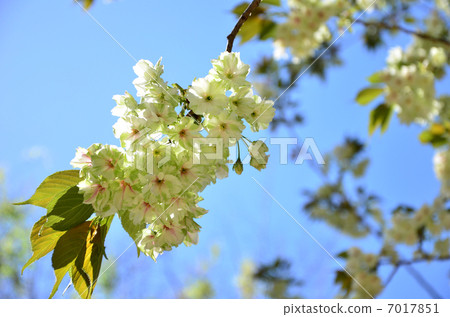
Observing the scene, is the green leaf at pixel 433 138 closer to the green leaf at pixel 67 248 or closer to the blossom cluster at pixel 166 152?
the blossom cluster at pixel 166 152

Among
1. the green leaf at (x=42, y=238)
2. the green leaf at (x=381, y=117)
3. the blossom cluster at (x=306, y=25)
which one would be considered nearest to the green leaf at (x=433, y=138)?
the green leaf at (x=381, y=117)

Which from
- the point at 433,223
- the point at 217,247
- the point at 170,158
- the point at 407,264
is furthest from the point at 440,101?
the point at 217,247

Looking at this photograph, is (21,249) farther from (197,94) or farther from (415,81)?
(197,94)

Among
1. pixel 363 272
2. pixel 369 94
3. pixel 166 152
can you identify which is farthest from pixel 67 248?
pixel 363 272

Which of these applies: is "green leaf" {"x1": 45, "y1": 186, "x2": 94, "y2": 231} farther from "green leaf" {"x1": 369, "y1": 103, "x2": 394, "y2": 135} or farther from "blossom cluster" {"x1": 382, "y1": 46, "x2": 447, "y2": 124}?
"blossom cluster" {"x1": 382, "y1": 46, "x2": 447, "y2": 124}

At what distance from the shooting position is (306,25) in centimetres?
232

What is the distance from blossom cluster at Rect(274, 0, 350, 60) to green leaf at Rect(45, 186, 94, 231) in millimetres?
1857

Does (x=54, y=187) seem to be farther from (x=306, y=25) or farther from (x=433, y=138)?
(x=433, y=138)

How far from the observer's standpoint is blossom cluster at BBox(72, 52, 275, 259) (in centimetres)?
68

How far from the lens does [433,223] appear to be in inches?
100

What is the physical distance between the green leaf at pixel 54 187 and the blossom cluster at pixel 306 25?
1.83 m

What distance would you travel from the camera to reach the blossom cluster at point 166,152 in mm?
678

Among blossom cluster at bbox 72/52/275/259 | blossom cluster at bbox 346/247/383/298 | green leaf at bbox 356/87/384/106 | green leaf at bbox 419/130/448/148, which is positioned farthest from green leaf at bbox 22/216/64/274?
blossom cluster at bbox 346/247/383/298

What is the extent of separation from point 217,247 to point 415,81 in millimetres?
7575
